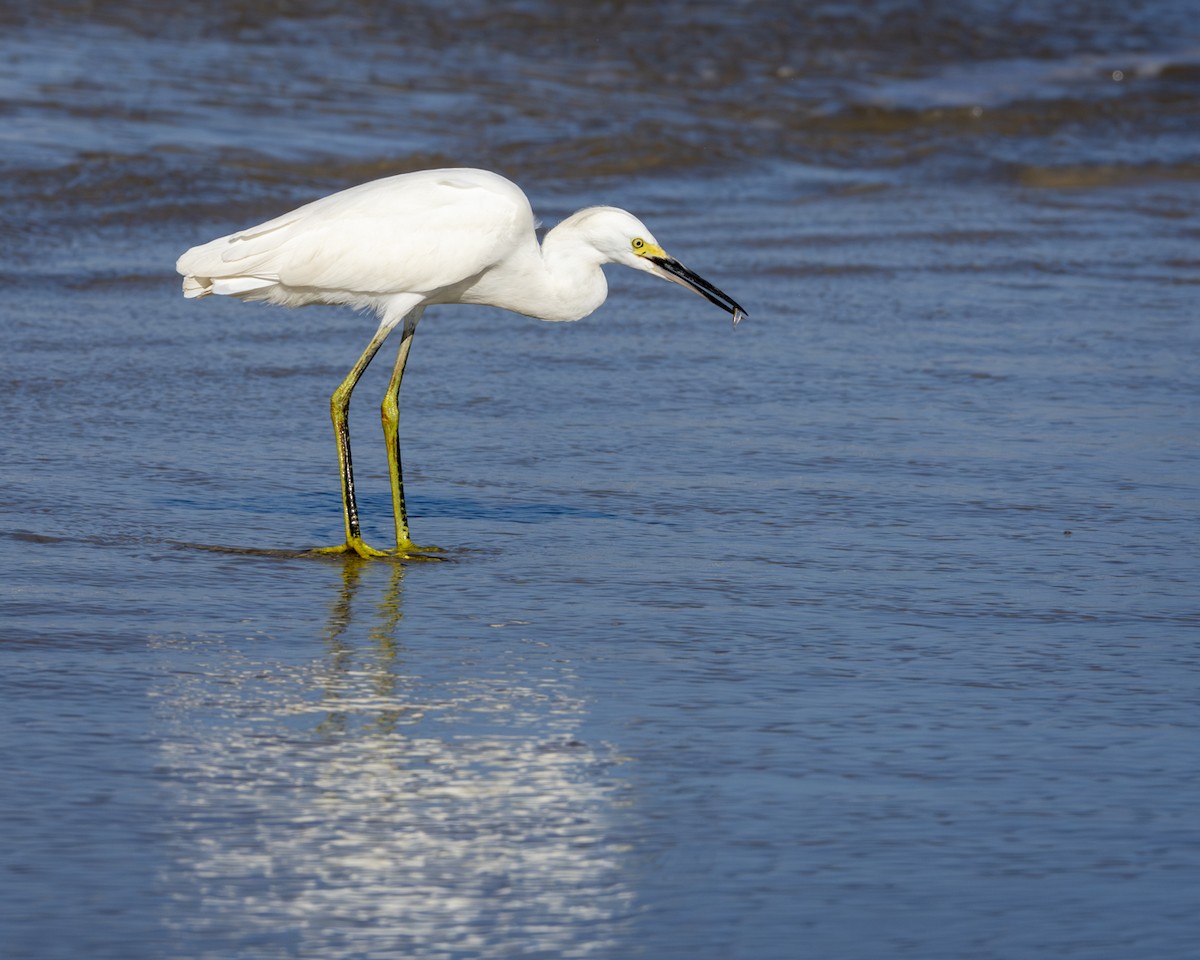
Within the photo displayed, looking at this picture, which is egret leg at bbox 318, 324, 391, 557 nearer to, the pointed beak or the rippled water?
the rippled water

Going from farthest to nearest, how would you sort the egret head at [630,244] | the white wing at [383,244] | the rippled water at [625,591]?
the egret head at [630,244], the white wing at [383,244], the rippled water at [625,591]

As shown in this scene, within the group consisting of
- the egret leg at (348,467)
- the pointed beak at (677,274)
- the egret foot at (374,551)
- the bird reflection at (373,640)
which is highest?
the pointed beak at (677,274)

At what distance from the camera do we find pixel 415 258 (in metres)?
6.11

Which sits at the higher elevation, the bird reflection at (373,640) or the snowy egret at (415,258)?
the snowy egret at (415,258)

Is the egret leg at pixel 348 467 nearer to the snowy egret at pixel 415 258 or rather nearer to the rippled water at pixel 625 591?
the snowy egret at pixel 415 258

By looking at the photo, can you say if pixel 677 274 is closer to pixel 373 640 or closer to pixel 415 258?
pixel 415 258

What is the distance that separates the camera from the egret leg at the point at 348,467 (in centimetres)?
582

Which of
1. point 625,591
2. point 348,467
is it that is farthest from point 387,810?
point 348,467

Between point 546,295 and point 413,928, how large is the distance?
11.2 feet

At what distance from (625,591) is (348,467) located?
113cm

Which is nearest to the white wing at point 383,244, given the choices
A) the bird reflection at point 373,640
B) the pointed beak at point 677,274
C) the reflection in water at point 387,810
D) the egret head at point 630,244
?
the egret head at point 630,244

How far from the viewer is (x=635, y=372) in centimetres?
814

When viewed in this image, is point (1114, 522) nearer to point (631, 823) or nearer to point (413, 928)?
point (631, 823)

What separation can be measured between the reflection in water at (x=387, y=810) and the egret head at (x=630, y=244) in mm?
1904
